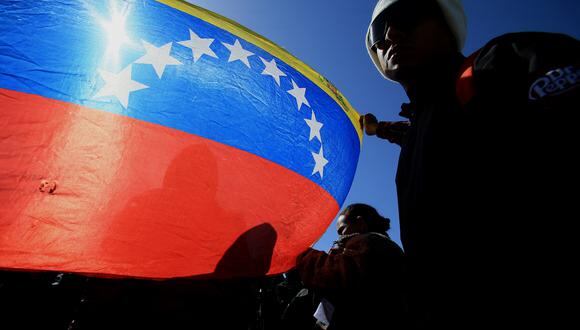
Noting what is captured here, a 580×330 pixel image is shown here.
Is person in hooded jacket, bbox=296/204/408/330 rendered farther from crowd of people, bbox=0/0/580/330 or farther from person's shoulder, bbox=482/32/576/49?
person's shoulder, bbox=482/32/576/49

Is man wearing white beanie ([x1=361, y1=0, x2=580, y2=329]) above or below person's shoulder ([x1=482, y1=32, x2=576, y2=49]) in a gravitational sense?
below

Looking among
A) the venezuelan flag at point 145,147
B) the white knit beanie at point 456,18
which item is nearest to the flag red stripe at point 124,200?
the venezuelan flag at point 145,147

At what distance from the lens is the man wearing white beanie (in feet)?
1.68

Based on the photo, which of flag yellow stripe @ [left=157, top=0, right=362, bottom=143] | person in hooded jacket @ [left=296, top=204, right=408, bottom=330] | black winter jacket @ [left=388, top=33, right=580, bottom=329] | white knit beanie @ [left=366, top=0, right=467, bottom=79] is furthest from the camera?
flag yellow stripe @ [left=157, top=0, right=362, bottom=143]

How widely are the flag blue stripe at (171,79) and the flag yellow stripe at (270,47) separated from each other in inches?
2.5

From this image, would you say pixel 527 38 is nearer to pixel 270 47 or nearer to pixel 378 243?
pixel 378 243

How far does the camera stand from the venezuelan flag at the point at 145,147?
1.21 meters

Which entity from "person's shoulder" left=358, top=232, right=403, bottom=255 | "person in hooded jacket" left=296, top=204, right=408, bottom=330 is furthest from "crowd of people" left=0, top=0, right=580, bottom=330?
"person's shoulder" left=358, top=232, right=403, bottom=255

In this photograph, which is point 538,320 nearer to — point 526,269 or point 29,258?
point 526,269

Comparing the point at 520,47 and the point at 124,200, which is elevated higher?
the point at 520,47

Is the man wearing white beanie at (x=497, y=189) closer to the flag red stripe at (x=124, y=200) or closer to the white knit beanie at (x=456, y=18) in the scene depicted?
the white knit beanie at (x=456, y=18)

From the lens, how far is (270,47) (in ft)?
7.38

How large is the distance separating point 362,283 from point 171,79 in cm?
170

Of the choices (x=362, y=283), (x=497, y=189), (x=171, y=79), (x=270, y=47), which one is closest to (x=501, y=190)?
(x=497, y=189)
